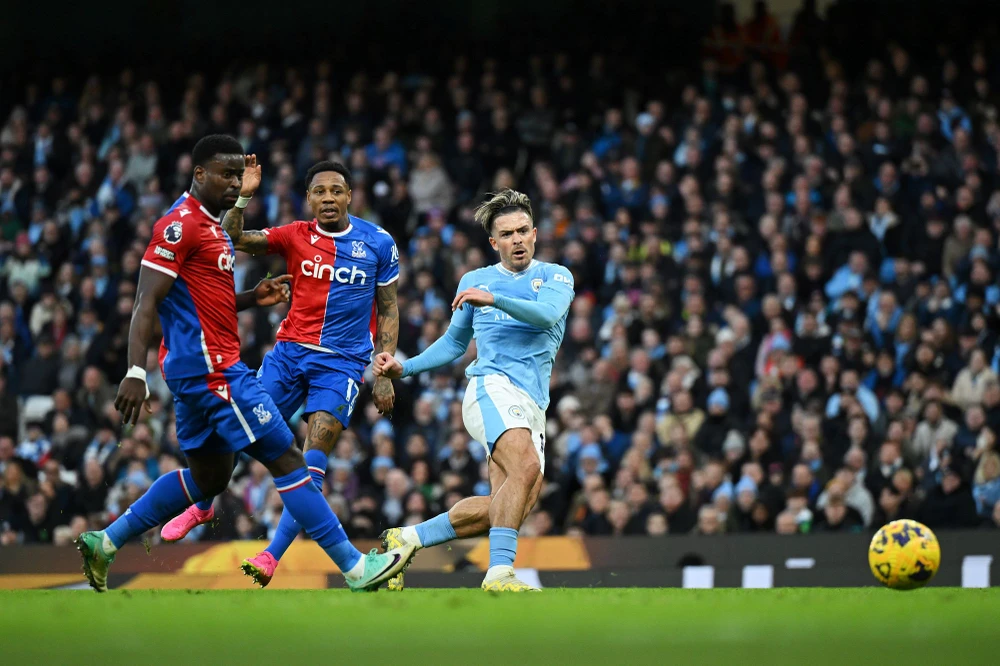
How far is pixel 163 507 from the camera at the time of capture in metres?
7.43

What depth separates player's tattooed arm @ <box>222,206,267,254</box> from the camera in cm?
826

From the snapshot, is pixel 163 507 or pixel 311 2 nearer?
pixel 163 507

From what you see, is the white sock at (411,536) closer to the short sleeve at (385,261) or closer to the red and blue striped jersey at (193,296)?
the short sleeve at (385,261)

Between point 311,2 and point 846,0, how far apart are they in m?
8.29

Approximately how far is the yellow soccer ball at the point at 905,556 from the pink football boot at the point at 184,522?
150 inches

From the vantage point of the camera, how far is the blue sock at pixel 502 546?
7.68 metres

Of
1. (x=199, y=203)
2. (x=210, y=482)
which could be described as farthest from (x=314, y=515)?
(x=199, y=203)

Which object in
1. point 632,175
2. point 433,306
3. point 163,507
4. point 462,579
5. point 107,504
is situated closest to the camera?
point 163,507

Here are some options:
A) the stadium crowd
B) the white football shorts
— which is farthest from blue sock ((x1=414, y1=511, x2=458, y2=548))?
the stadium crowd

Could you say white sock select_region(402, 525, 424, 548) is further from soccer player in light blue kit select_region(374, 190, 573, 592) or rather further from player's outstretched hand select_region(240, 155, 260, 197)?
player's outstretched hand select_region(240, 155, 260, 197)

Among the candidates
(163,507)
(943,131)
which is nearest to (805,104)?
(943,131)

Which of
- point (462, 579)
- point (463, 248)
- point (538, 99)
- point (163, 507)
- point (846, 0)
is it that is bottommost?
point (462, 579)

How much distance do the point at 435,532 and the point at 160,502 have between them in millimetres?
1722

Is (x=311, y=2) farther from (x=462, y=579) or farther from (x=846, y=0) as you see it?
(x=462, y=579)
